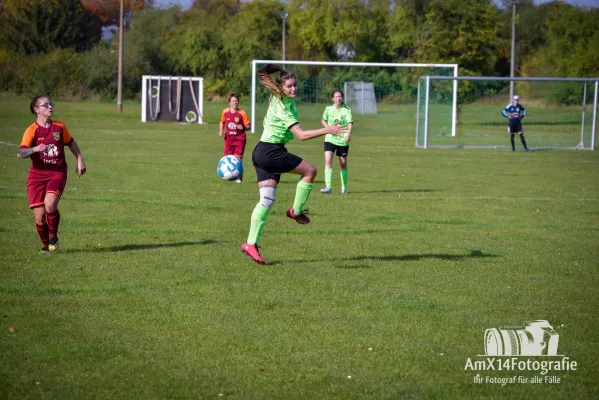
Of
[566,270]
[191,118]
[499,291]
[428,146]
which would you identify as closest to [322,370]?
[499,291]

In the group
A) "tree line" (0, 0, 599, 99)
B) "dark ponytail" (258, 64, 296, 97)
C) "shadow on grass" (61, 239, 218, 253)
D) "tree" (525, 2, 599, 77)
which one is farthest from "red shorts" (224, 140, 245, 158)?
"tree" (525, 2, 599, 77)

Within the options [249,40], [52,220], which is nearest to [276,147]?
[52,220]

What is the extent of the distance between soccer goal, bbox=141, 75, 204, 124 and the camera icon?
41488 mm

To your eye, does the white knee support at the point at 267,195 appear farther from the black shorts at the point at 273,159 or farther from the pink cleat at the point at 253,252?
the pink cleat at the point at 253,252

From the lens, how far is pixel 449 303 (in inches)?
307

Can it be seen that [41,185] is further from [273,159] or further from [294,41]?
[294,41]

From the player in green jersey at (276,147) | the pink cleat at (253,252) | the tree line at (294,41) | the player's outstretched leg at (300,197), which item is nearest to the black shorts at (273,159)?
the player in green jersey at (276,147)

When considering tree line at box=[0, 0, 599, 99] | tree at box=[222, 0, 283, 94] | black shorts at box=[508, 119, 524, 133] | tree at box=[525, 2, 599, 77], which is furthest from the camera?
tree at box=[222, 0, 283, 94]

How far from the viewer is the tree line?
4941cm

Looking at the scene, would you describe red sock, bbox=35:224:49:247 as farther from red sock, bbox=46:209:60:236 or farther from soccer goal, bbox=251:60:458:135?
soccer goal, bbox=251:60:458:135

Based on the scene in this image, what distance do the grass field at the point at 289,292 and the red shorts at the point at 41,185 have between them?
1.97 feet

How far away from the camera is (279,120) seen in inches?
357

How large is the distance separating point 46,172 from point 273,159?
2.74 m

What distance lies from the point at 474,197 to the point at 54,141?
9.54 metres
